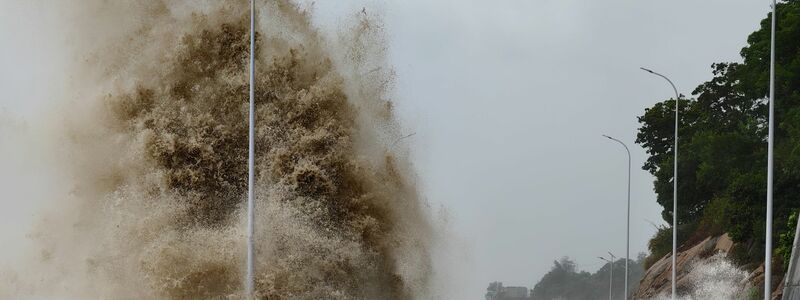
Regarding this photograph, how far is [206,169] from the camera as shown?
21.4 metres

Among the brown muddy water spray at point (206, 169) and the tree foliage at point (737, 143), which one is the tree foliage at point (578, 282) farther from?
the brown muddy water spray at point (206, 169)

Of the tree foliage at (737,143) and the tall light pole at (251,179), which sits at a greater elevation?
the tree foliage at (737,143)

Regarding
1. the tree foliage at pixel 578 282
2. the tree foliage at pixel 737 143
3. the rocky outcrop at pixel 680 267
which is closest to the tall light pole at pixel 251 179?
the tree foliage at pixel 737 143

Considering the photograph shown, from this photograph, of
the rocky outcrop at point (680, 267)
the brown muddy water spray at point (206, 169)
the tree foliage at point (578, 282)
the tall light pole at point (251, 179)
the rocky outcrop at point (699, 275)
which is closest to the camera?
the tall light pole at point (251, 179)

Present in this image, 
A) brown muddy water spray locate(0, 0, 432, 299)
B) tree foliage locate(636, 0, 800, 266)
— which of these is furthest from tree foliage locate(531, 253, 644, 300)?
brown muddy water spray locate(0, 0, 432, 299)

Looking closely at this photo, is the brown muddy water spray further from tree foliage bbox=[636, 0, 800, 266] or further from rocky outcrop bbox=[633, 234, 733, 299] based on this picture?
rocky outcrop bbox=[633, 234, 733, 299]

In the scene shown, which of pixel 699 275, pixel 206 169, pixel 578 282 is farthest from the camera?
pixel 578 282

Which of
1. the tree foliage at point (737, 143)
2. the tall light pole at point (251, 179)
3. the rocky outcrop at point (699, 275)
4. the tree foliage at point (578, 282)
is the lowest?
the tall light pole at point (251, 179)

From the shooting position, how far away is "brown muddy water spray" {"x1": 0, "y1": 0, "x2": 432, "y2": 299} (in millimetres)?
20562

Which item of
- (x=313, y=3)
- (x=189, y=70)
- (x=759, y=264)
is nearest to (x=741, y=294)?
(x=759, y=264)

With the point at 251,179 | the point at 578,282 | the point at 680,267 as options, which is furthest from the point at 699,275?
the point at 578,282

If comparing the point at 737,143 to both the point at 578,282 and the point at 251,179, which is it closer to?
the point at 251,179

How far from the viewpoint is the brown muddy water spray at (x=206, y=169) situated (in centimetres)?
2056

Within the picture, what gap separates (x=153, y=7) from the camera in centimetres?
2308
